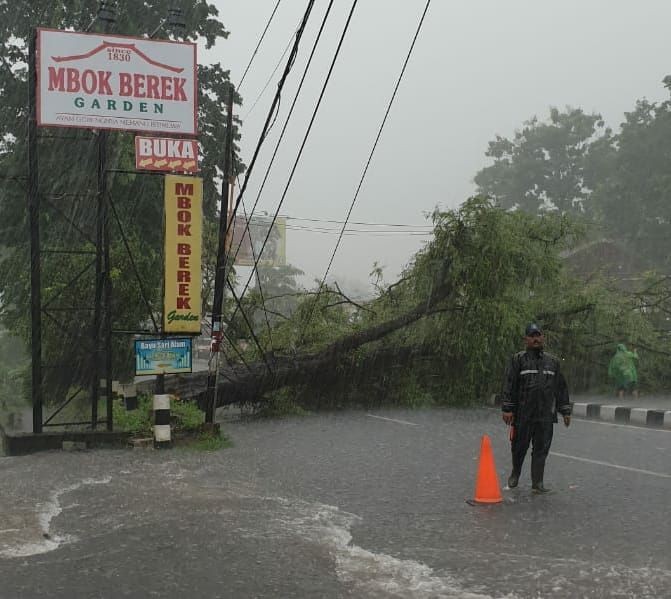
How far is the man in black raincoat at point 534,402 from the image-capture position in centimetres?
777

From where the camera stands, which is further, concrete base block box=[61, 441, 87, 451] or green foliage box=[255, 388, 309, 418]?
green foliage box=[255, 388, 309, 418]

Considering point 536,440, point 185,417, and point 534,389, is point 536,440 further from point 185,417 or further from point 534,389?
point 185,417

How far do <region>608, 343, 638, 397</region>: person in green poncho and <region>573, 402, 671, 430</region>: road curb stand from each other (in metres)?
1.65

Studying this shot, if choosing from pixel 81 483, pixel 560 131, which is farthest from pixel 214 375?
pixel 560 131

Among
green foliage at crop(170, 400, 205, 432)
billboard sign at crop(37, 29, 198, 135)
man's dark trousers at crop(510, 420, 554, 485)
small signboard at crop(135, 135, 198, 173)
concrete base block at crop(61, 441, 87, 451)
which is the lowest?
concrete base block at crop(61, 441, 87, 451)

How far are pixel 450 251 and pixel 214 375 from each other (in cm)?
645

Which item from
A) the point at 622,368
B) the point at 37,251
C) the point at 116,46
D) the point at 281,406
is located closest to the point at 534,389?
the point at 37,251

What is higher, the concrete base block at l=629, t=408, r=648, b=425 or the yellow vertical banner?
the yellow vertical banner

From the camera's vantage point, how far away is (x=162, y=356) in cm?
1173

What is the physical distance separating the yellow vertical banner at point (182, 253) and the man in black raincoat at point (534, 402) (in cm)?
577

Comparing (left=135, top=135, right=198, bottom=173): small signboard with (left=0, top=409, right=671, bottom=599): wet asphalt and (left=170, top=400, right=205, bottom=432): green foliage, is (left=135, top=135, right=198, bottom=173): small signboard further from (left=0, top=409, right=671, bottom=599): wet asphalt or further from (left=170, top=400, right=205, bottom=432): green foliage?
(left=0, top=409, right=671, bottom=599): wet asphalt

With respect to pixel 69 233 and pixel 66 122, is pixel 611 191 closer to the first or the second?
pixel 69 233


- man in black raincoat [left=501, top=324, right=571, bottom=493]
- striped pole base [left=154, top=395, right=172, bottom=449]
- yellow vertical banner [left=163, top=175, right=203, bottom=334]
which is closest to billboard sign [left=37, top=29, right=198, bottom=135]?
yellow vertical banner [left=163, top=175, right=203, bottom=334]

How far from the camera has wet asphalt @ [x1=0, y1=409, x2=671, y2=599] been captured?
5.22 m
